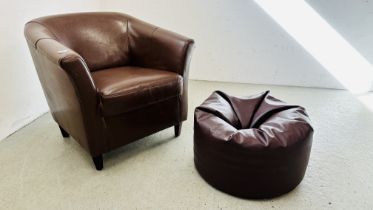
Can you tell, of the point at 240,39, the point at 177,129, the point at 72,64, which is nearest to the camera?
the point at 72,64

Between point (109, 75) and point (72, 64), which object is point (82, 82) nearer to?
point (72, 64)

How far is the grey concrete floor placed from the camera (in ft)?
4.50

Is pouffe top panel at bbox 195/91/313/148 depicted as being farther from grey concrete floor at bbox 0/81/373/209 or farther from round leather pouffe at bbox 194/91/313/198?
grey concrete floor at bbox 0/81/373/209

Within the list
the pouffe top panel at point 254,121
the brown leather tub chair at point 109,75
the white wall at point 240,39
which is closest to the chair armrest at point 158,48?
the brown leather tub chair at point 109,75

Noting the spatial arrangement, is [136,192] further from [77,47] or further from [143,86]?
[77,47]

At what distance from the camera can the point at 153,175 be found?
156 cm

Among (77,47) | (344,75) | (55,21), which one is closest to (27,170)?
(77,47)

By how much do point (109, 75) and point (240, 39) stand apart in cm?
143

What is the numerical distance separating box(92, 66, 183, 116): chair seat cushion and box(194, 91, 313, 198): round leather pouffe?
0.24 m

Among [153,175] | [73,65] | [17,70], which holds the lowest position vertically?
[153,175]

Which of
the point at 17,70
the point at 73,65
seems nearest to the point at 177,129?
the point at 73,65

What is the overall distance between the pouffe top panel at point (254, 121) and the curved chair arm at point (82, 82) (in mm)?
522

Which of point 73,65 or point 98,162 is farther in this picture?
point 98,162

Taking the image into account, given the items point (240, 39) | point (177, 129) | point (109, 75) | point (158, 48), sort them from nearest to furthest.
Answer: point (109, 75), point (158, 48), point (177, 129), point (240, 39)
